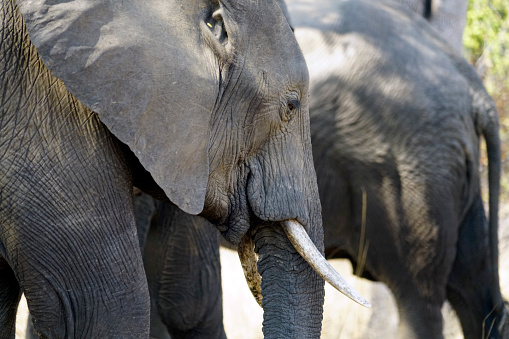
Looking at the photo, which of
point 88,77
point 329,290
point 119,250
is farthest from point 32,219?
point 329,290

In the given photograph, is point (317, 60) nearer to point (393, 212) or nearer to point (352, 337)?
point (393, 212)

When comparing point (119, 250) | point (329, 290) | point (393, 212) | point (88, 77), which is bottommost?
point (329, 290)

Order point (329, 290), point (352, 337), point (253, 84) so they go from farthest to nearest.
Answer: point (329, 290) → point (352, 337) → point (253, 84)

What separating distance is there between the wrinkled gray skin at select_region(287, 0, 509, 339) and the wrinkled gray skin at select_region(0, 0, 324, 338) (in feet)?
4.73

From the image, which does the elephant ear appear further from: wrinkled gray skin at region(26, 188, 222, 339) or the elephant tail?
the elephant tail

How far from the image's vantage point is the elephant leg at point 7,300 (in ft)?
8.04

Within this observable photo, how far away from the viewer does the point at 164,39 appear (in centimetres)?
217

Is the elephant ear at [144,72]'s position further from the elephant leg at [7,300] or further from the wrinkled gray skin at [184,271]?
the wrinkled gray skin at [184,271]

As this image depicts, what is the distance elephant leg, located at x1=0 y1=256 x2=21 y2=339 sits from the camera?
2451mm

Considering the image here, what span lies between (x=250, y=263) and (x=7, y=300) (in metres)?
0.76

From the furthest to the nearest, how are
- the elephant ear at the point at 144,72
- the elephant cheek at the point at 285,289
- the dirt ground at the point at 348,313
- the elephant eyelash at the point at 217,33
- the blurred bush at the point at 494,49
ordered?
the blurred bush at the point at 494,49 < the dirt ground at the point at 348,313 < the elephant cheek at the point at 285,289 < the elephant eyelash at the point at 217,33 < the elephant ear at the point at 144,72

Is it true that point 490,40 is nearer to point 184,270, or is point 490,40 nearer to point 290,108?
point 184,270

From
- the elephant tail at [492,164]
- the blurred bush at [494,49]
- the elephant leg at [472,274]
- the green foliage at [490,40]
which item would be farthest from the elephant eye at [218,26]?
the green foliage at [490,40]

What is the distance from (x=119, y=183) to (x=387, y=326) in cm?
311
